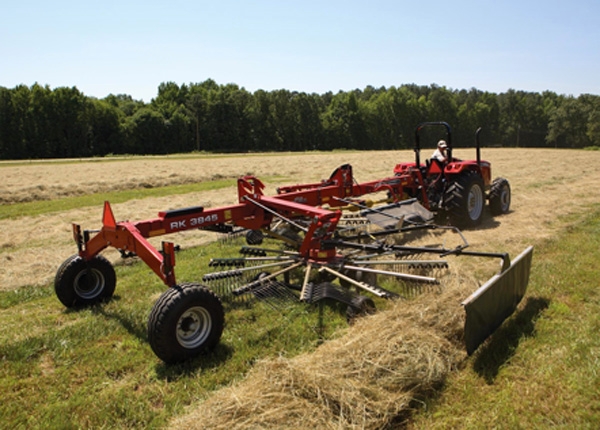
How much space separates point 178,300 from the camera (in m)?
3.77

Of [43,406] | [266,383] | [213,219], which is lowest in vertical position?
[43,406]

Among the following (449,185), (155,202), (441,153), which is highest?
(441,153)

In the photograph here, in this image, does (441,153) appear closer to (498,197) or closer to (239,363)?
(498,197)

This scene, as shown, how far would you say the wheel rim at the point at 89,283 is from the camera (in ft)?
17.3

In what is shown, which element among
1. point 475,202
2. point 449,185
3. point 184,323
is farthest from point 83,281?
point 475,202

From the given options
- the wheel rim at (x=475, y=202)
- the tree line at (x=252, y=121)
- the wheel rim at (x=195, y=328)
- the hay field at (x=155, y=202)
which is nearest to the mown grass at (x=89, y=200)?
the hay field at (x=155, y=202)

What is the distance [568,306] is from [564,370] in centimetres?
142

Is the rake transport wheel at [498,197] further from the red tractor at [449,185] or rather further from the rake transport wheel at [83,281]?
the rake transport wheel at [83,281]

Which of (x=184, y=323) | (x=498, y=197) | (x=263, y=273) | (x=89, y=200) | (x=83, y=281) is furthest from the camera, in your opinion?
(x=89, y=200)

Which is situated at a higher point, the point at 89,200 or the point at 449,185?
the point at 449,185

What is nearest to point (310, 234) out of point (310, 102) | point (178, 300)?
point (178, 300)

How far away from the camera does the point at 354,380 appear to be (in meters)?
3.21

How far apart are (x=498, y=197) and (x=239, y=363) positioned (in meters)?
8.00

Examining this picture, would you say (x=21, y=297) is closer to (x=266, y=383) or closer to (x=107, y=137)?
(x=266, y=383)
